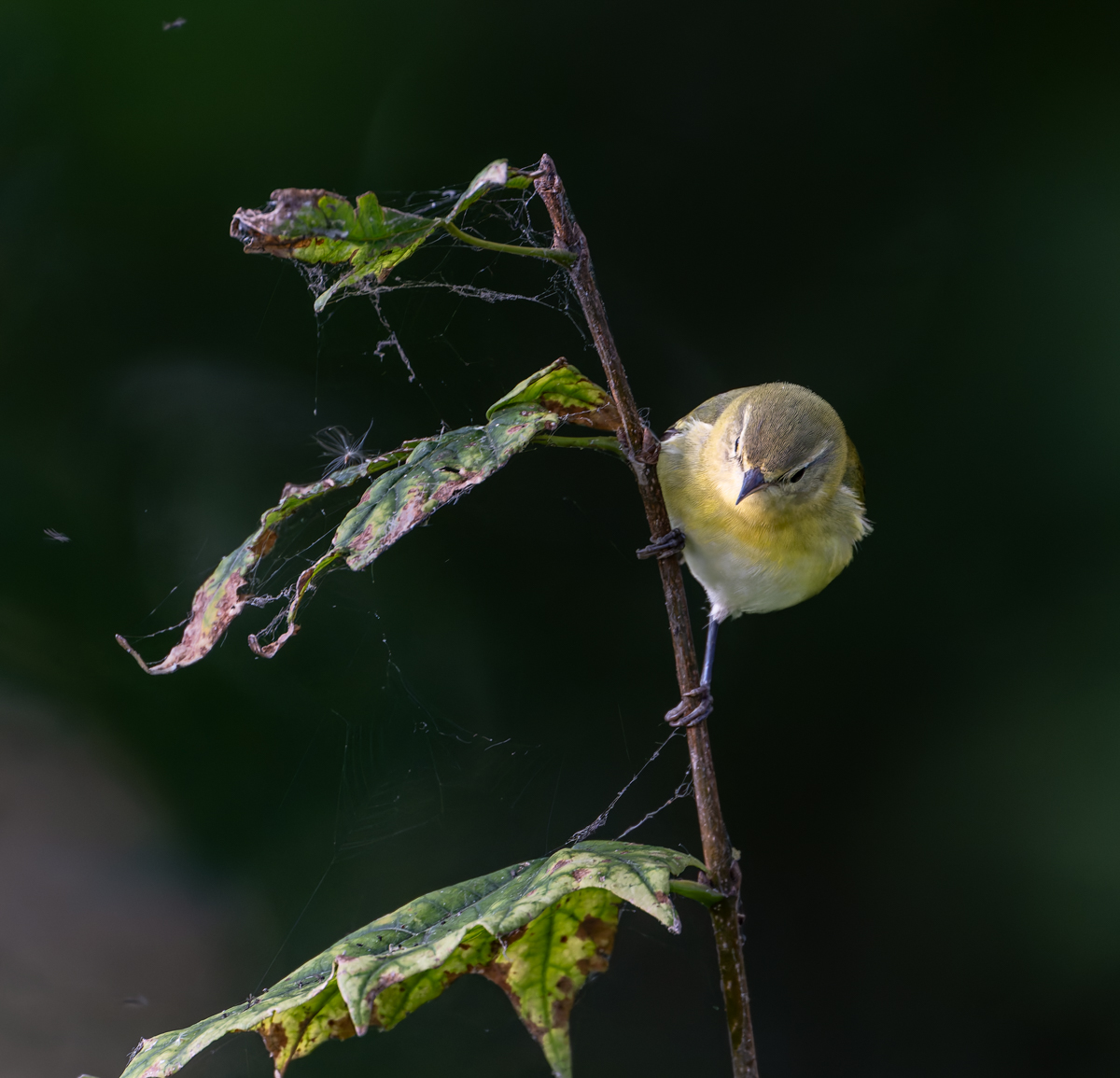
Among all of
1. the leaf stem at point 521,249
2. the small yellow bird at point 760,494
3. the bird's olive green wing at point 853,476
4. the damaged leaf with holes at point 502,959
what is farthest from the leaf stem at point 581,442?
the bird's olive green wing at point 853,476

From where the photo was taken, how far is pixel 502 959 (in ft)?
2.25

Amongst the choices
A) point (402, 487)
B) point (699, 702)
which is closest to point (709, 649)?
point (699, 702)

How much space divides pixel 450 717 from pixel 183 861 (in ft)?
1.88

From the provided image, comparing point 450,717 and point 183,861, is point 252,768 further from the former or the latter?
point 450,717

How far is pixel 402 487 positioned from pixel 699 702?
353 millimetres

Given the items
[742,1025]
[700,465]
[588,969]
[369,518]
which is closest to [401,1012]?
[588,969]

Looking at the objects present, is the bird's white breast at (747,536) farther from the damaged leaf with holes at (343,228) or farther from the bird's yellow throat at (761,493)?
the damaged leaf with holes at (343,228)

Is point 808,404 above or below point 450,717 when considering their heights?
above

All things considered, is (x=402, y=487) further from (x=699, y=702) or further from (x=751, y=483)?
(x=751, y=483)

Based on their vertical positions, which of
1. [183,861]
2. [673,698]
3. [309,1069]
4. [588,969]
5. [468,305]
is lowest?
[309,1069]

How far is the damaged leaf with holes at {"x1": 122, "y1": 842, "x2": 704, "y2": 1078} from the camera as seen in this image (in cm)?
63

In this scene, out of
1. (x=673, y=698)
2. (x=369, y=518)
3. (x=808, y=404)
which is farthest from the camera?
(x=673, y=698)

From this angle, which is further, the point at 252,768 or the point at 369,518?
the point at 252,768

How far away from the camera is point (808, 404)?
134 cm
